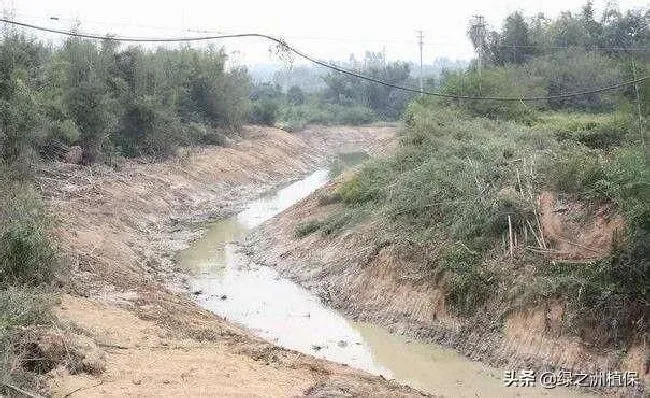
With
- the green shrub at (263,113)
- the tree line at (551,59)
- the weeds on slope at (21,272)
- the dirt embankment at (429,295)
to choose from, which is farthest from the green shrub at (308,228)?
the green shrub at (263,113)

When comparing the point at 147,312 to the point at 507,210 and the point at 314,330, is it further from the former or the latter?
the point at 507,210

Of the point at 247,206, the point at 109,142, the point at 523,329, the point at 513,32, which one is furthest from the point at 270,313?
the point at 513,32

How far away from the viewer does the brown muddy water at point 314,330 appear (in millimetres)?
12086

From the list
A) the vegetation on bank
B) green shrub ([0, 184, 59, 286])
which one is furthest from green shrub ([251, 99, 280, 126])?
green shrub ([0, 184, 59, 286])

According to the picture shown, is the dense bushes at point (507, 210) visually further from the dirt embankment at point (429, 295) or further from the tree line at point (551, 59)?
the tree line at point (551, 59)

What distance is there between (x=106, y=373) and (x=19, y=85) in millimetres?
11531

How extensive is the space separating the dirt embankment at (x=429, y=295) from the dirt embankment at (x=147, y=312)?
8.83 feet

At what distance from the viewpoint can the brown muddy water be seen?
1209cm

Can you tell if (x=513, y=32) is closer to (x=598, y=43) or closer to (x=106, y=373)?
(x=598, y=43)

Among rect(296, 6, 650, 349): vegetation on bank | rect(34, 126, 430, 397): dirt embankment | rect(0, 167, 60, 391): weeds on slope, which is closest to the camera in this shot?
rect(0, 167, 60, 391): weeds on slope

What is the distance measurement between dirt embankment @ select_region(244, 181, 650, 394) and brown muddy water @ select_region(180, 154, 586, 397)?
34cm

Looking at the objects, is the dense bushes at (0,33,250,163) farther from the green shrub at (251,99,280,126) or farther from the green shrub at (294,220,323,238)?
the green shrub at (251,99,280,126)

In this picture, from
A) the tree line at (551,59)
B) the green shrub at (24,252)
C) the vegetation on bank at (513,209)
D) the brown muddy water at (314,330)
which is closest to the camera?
the vegetation on bank at (513,209)

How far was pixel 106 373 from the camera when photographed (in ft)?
33.0
